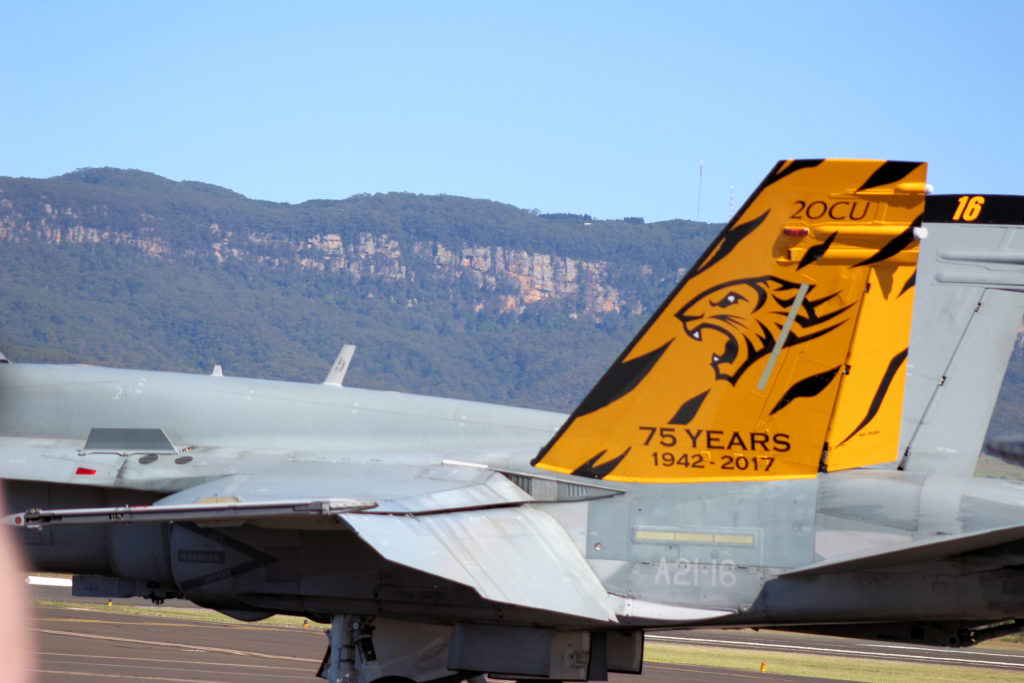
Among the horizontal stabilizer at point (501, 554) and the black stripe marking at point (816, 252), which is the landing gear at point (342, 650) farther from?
the black stripe marking at point (816, 252)

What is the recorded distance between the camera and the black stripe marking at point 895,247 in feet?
28.4

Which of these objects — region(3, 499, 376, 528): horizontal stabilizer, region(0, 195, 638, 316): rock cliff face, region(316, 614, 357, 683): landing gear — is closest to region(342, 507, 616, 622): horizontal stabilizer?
region(3, 499, 376, 528): horizontal stabilizer

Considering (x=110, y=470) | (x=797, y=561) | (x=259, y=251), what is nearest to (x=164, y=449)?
(x=110, y=470)

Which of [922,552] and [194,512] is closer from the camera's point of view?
[194,512]

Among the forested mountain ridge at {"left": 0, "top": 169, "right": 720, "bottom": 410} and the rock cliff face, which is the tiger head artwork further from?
the rock cliff face

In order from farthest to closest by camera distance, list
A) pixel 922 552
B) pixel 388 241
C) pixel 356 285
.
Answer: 1. pixel 388 241
2. pixel 356 285
3. pixel 922 552

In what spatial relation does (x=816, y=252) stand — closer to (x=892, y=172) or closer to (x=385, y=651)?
(x=892, y=172)

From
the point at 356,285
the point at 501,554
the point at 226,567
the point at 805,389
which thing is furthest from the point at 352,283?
the point at 501,554

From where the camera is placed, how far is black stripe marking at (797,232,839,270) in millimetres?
8867

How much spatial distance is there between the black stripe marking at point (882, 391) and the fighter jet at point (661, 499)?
14 mm

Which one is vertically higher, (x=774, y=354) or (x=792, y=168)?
(x=792, y=168)

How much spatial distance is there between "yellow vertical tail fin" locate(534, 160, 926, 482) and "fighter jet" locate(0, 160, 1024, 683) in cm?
2

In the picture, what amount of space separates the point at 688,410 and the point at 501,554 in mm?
2129

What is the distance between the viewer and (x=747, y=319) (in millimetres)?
9109
